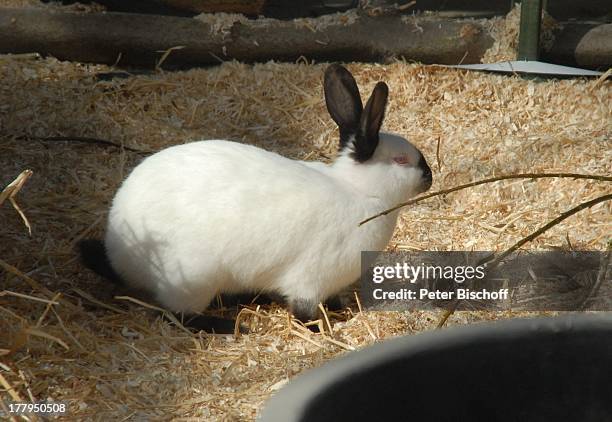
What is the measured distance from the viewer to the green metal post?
5.14m

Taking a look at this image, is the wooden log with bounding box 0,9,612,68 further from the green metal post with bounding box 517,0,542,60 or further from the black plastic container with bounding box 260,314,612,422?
the black plastic container with bounding box 260,314,612,422

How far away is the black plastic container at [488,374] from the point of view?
947 mm

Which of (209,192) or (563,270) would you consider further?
(563,270)

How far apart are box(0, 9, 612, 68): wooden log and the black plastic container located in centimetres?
439

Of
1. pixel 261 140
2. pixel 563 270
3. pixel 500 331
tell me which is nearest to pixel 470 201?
pixel 563 270

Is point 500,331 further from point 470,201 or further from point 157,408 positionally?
point 470,201

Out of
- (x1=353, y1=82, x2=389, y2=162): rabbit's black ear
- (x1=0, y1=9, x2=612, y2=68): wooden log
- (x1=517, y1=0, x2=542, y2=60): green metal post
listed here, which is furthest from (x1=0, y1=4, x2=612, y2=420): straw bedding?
(x1=353, y1=82, x2=389, y2=162): rabbit's black ear

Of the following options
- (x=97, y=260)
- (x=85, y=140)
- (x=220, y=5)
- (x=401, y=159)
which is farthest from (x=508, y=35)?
(x=97, y=260)

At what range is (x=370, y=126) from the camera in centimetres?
327

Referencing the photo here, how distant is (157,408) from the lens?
102 inches

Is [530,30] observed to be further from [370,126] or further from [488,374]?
[488,374]

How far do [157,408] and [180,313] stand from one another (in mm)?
638

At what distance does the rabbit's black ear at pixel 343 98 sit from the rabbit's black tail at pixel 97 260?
96cm
